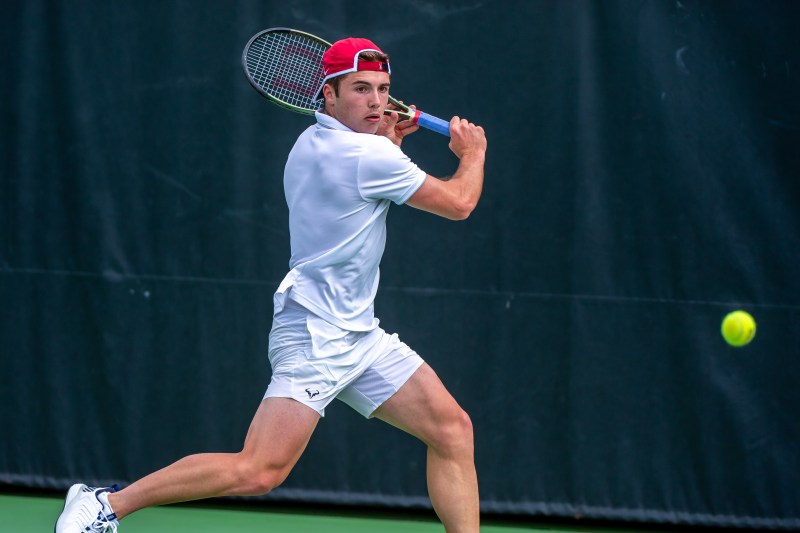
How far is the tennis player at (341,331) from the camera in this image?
320 cm

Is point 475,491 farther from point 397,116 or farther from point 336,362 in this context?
point 397,116

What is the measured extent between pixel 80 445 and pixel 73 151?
1166 millimetres

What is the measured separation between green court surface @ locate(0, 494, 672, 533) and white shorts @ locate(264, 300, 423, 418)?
1.06 meters

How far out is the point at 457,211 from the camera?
332cm

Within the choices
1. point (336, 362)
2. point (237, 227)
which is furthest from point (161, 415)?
point (336, 362)

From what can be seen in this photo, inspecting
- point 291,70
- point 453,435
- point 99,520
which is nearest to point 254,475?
point 99,520

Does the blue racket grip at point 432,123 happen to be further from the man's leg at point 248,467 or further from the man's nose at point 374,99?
the man's leg at point 248,467

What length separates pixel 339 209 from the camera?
3.24 meters

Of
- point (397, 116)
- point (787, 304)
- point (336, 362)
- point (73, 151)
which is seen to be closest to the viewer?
point (336, 362)

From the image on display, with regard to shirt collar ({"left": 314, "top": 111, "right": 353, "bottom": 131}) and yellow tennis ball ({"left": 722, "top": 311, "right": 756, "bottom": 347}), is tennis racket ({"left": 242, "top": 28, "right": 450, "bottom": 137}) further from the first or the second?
yellow tennis ball ({"left": 722, "top": 311, "right": 756, "bottom": 347})

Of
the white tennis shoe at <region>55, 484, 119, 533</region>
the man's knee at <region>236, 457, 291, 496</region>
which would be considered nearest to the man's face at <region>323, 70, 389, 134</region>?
the man's knee at <region>236, 457, 291, 496</region>

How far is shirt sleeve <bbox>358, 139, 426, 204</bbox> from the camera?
321cm

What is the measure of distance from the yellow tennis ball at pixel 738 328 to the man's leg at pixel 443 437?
3.55 feet

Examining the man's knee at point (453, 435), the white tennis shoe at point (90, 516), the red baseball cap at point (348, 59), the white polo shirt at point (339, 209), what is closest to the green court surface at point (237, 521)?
the white tennis shoe at point (90, 516)
